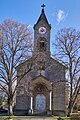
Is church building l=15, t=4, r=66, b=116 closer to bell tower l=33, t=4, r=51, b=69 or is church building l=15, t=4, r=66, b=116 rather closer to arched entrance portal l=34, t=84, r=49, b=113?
arched entrance portal l=34, t=84, r=49, b=113

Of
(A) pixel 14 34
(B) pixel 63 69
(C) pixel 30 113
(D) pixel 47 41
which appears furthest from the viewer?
(D) pixel 47 41

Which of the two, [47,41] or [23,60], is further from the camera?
[47,41]

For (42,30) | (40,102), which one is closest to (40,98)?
(40,102)

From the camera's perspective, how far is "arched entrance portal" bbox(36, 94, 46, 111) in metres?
38.6


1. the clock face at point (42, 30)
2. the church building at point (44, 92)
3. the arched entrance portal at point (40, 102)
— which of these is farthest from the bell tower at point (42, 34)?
the arched entrance portal at point (40, 102)

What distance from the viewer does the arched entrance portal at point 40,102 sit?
38.6 meters

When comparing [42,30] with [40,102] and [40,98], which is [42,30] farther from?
[40,102]

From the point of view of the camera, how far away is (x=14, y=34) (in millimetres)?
30453

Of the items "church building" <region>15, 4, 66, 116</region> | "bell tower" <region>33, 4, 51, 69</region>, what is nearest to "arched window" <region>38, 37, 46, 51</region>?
"bell tower" <region>33, 4, 51, 69</region>

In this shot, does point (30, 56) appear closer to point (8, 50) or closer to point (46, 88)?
point (8, 50)

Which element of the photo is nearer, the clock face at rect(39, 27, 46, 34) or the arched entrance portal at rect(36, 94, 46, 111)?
the arched entrance portal at rect(36, 94, 46, 111)

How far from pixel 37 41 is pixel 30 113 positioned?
14.5m

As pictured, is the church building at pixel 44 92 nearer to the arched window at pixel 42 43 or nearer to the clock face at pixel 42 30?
the arched window at pixel 42 43

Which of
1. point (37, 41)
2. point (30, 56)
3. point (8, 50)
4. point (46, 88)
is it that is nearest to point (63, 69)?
point (46, 88)
